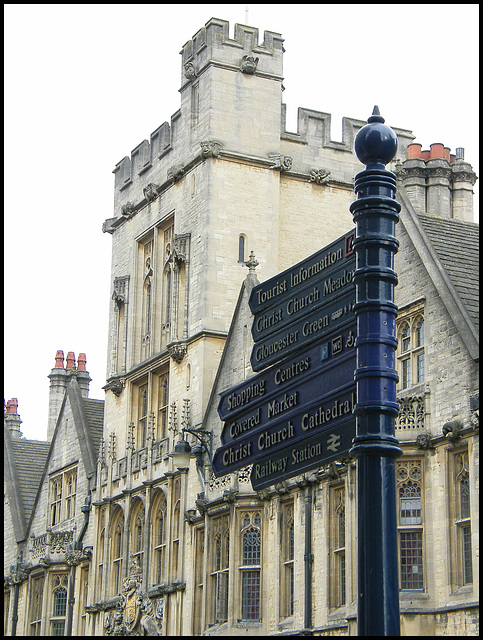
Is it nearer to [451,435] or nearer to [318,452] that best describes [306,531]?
[451,435]

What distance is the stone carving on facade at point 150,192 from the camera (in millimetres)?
33969

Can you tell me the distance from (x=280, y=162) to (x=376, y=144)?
23.6 metres

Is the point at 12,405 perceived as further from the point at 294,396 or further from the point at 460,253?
the point at 294,396

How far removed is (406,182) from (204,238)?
5.80m

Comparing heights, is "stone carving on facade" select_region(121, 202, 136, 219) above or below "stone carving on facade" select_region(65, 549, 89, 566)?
above

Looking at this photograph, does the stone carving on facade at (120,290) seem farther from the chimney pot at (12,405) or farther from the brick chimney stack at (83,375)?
the chimney pot at (12,405)

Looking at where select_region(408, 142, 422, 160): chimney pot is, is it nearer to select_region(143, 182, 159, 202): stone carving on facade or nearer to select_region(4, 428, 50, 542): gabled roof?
select_region(143, 182, 159, 202): stone carving on facade

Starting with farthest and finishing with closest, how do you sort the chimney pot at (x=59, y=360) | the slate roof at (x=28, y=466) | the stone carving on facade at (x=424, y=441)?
the chimney pot at (x=59, y=360) → the slate roof at (x=28, y=466) → the stone carving on facade at (x=424, y=441)

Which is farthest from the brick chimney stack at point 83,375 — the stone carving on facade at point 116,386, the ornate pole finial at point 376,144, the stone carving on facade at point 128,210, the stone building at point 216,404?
the ornate pole finial at point 376,144

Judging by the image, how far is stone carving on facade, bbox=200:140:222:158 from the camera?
30.8 meters

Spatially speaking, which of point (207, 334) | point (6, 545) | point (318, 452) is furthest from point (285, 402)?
point (6, 545)

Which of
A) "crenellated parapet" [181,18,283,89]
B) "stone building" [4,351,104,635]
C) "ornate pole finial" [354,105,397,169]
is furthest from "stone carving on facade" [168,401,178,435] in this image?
"ornate pole finial" [354,105,397,169]

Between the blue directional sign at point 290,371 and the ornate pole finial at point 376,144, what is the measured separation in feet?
4.15

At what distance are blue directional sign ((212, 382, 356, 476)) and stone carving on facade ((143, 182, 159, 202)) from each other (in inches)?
946
